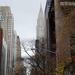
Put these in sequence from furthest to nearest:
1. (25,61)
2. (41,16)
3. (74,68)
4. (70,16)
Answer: (41,16), (25,61), (74,68), (70,16)

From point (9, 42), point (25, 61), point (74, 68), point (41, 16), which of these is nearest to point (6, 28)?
point (9, 42)

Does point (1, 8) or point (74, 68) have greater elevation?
point (1, 8)

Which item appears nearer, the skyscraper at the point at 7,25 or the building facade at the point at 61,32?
the building facade at the point at 61,32

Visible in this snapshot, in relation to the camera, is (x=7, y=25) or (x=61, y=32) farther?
(x=7, y=25)

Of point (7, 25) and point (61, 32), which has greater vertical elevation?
point (61, 32)

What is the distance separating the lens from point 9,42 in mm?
182125

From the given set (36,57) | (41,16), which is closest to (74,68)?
(36,57)

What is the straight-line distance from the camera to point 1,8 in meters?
191

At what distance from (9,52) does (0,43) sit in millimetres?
57080

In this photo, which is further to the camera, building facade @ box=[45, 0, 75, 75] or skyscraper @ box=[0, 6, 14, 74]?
skyscraper @ box=[0, 6, 14, 74]

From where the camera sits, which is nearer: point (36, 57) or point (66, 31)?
point (66, 31)

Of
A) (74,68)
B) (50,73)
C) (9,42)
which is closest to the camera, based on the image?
(74,68)

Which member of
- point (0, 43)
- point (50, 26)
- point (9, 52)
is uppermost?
point (50, 26)

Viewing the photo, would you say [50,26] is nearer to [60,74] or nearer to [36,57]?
[36,57]
